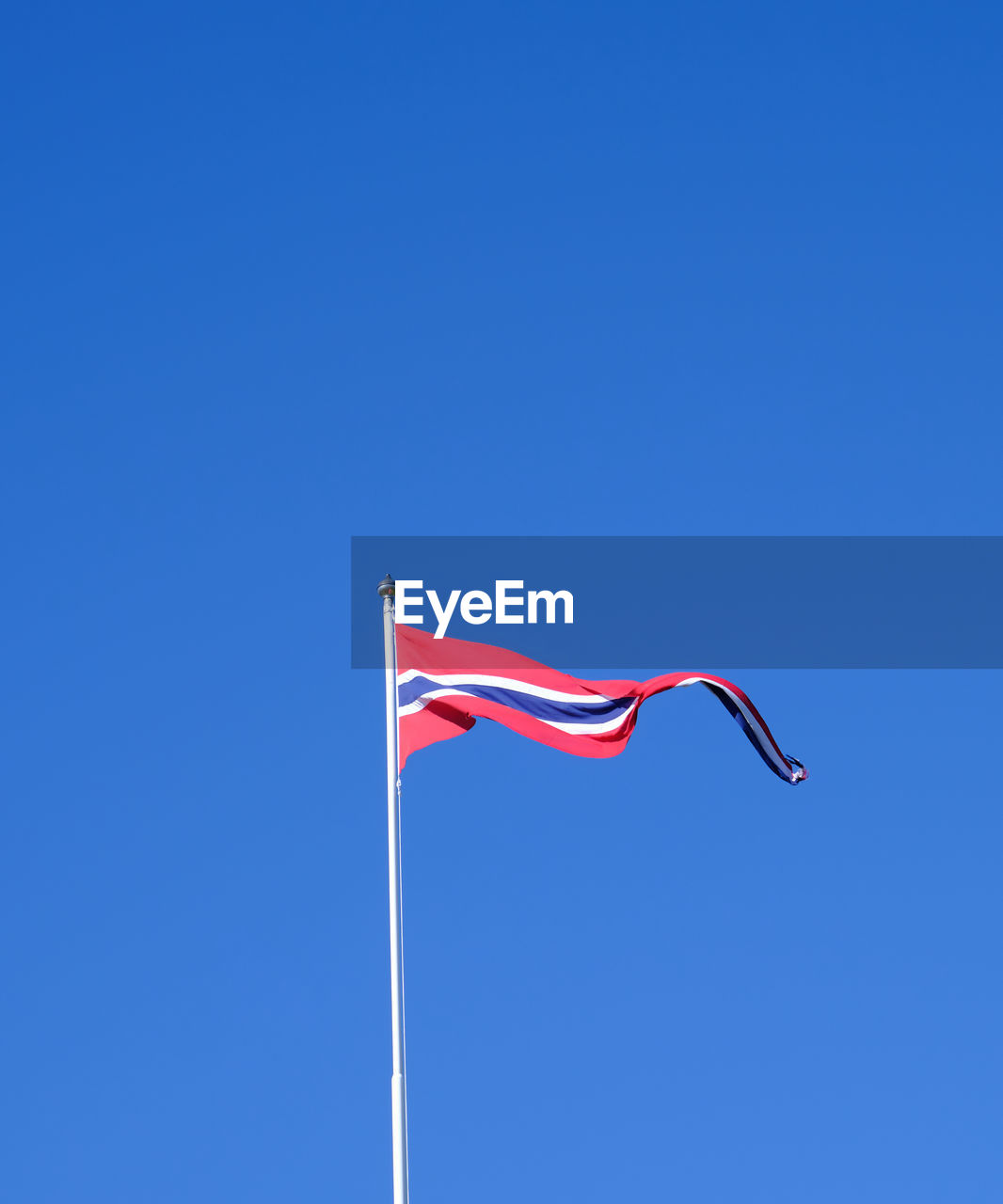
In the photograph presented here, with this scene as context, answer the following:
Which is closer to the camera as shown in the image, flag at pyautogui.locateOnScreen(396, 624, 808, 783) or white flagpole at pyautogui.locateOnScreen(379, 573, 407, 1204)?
white flagpole at pyautogui.locateOnScreen(379, 573, 407, 1204)

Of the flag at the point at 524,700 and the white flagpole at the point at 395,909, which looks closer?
the white flagpole at the point at 395,909

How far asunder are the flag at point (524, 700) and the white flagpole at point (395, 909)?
111cm

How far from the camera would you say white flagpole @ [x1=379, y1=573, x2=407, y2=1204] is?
23.2 meters

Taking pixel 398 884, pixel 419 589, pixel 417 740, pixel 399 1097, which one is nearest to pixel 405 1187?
pixel 399 1097

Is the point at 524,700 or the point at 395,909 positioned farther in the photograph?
the point at 524,700

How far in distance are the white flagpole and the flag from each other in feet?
3.64

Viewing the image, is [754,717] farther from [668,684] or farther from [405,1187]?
[405,1187]

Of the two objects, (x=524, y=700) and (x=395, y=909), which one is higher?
(x=524, y=700)

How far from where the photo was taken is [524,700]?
28219mm

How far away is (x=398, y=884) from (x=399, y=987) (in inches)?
52.6

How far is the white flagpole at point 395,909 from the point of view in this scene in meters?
23.2

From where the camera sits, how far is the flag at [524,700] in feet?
90.5

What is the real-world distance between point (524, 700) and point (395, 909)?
4.85 meters

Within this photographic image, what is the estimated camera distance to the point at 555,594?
28.5 metres
